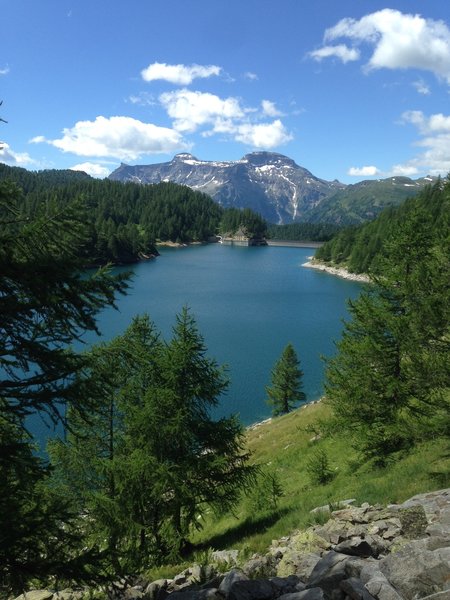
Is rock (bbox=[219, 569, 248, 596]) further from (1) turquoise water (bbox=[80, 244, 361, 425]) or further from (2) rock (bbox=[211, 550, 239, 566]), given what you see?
(1) turquoise water (bbox=[80, 244, 361, 425])

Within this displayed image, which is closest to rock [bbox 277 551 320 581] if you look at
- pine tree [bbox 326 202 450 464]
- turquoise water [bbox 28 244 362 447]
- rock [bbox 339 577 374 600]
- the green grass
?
rock [bbox 339 577 374 600]

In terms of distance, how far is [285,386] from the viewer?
41.3 metres

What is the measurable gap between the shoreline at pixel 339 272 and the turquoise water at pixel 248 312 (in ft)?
12.3

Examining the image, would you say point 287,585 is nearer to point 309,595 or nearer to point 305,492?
point 309,595

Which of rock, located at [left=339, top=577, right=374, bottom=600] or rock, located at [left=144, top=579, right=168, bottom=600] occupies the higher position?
rock, located at [left=339, top=577, right=374, bottom=600]

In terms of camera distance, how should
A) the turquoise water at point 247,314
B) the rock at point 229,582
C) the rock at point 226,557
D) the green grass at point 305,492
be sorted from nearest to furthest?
the rock at point 229,582 → the rock at point 226,557 → the green grass at point 305,492 → the turquoise water at point 247,314

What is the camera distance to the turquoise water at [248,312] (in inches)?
1905

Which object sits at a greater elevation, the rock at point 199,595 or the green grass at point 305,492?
the rock at point 199,595

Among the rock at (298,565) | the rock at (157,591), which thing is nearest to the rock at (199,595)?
the rock at (157,591)

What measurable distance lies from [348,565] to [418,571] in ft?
3.72

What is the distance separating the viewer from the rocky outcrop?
624cm

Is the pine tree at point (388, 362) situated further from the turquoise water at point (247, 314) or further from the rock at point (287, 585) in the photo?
the rock at point (287, 585)

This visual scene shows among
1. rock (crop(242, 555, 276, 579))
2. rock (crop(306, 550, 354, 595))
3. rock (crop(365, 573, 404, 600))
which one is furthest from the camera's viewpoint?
rock (crop(242, 555, 276, 579))

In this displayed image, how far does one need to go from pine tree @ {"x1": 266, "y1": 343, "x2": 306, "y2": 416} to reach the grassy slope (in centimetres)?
1664
